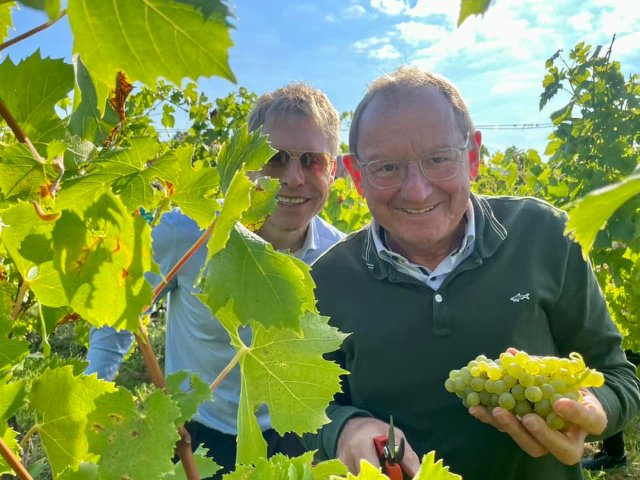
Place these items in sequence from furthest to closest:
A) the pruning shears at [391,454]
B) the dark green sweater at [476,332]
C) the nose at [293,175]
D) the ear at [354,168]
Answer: the nose at [293,175]
the ear at [354,168]
the dark green sweater at [476,332]
the pruning shears at [391,454]

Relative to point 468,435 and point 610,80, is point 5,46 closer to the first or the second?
point 468,435

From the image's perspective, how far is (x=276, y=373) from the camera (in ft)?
2.47

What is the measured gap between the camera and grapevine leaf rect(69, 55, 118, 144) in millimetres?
603

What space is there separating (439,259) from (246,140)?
1.69 m

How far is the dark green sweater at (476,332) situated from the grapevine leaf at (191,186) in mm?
1435

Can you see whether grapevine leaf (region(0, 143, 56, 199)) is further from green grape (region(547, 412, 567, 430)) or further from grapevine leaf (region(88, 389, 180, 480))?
green grape (region(547, 412, 567, 430))

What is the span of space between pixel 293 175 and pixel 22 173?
6.45 ft

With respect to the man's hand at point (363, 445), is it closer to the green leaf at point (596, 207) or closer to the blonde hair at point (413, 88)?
the blonde hair at point (413, 88)

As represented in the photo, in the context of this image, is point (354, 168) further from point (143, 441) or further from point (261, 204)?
point (143, 441)

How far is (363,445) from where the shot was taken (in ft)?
5.36

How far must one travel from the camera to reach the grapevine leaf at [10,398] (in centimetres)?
63

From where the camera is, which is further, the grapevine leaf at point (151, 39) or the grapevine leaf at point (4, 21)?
the grapevine leaf at point (4, 21)

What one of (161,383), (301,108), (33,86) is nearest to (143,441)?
Result: (161,383)

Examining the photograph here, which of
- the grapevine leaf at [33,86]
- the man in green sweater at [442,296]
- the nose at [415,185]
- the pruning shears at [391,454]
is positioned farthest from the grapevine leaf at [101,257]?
the nose at [415,185]
